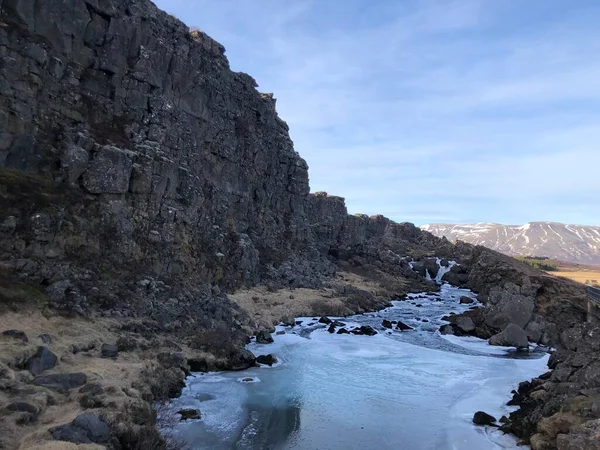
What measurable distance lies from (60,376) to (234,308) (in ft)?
78.7

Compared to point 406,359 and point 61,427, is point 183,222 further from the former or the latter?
point 61,427

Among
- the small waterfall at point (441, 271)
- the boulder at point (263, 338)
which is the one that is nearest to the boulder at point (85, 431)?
the boulder at point (263, 338)

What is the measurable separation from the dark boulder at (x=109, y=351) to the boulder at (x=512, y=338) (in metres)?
32.8

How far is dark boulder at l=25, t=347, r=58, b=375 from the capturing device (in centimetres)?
1738

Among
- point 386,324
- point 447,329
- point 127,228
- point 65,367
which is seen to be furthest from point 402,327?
point 65,367

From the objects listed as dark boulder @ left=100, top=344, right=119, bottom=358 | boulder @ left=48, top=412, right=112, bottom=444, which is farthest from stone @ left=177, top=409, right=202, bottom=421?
dark boulder @ left=100, top=344, right=119, bottom=358

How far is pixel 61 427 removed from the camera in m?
13.1

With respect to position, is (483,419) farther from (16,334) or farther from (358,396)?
(16,334)

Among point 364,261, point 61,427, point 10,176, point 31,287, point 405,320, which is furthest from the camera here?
point 364,261

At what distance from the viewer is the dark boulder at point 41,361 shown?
17.4 m

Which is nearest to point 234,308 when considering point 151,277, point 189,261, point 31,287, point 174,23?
point 189,261

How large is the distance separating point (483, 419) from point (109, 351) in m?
18.8

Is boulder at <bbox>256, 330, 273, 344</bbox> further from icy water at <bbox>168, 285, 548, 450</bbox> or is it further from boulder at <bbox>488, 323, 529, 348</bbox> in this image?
boulder at <bbox>488, 323, 529, 348</bbox>

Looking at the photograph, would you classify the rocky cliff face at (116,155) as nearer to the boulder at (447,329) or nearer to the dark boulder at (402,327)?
the dark boulder at (402,327)
